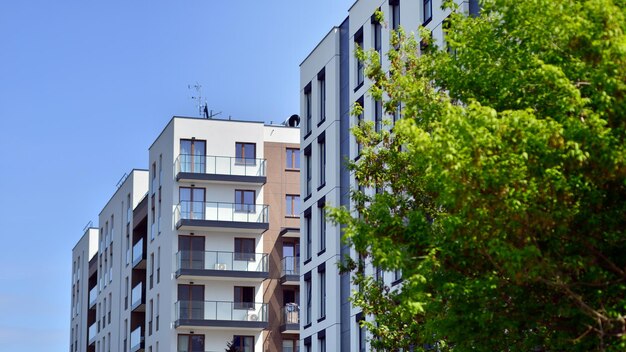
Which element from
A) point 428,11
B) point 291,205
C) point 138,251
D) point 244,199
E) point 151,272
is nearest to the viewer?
point 428,11

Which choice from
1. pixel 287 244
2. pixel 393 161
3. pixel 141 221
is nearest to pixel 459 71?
pixel 393 161

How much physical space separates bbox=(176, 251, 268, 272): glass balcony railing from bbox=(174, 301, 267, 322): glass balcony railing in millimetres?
1972

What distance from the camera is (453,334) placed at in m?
20.9

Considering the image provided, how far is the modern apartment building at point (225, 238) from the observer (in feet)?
235

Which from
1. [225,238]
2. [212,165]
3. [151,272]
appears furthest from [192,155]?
[151,272]

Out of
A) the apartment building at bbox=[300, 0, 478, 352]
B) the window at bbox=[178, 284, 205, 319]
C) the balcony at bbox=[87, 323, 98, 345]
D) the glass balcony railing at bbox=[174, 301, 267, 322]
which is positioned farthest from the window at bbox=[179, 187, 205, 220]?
the balcony at bbox=[87, 323, 98, 345]

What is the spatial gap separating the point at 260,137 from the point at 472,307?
54.5 m

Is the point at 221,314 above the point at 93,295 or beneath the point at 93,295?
beneath

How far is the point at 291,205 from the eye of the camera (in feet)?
246

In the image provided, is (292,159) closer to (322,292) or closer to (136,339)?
(136,339)

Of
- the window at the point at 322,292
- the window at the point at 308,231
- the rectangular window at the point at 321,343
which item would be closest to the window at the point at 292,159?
the window at the point at 308,231

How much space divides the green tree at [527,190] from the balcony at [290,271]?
1962 inches

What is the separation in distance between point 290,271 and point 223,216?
4938 millimetres

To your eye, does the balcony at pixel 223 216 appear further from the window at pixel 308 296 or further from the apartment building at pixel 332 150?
the window at pixel 308 296
